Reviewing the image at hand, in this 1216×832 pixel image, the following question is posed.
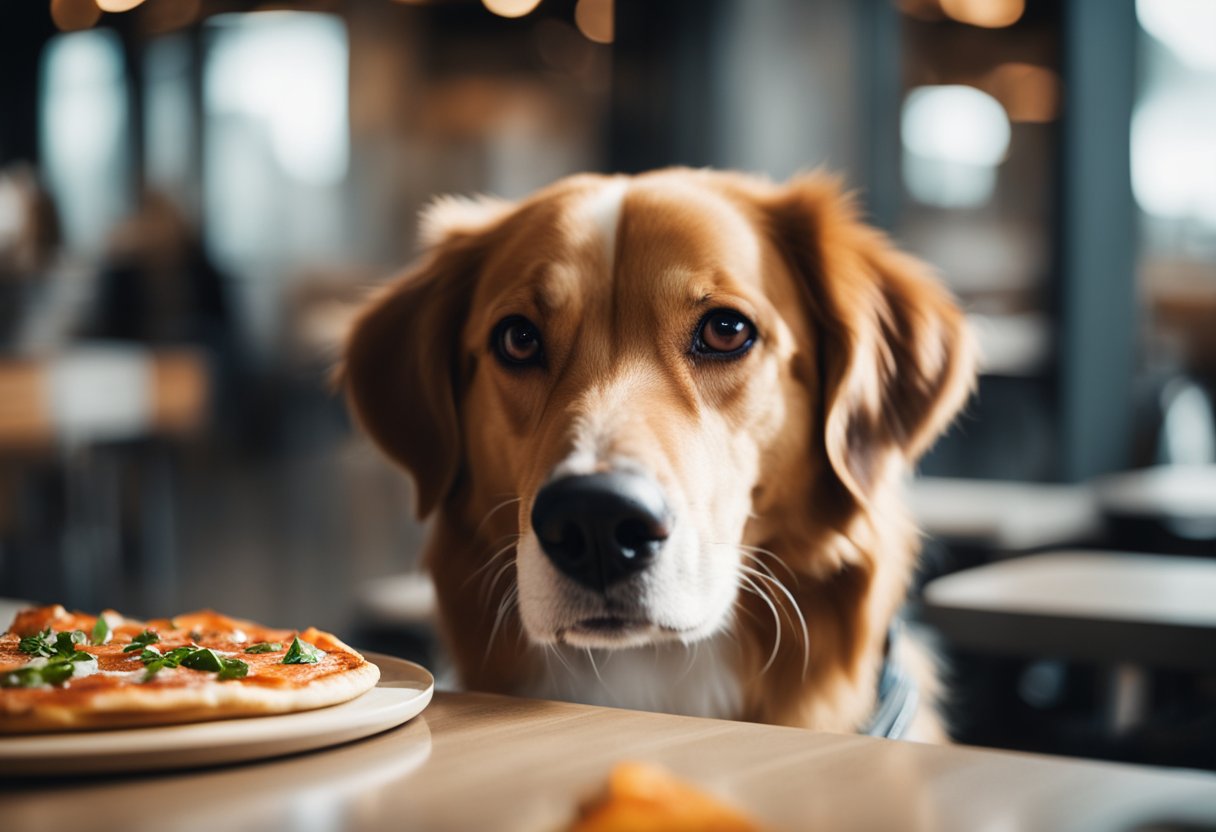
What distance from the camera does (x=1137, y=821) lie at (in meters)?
0.73

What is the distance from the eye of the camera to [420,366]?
6.33 ft

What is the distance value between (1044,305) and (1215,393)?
82cm

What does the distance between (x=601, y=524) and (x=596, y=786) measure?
0.51 m

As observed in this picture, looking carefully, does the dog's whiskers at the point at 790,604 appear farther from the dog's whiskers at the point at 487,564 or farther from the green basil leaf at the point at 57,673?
the green basil leaf at the point at 57,673

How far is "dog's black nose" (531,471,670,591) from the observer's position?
4.24 feet

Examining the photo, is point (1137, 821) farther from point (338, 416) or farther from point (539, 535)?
point (338, 416)

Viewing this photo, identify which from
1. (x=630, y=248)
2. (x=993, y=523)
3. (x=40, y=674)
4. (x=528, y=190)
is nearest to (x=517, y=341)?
(x=630, y=248)

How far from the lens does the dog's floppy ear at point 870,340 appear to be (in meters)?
1.81

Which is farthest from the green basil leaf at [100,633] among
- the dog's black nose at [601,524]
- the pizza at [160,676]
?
the dog's black nose at [601,524]

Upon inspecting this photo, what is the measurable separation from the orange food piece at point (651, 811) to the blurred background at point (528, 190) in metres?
1.53

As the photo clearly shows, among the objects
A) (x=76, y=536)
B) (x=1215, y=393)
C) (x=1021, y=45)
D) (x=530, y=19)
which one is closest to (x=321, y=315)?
(x=530, y=19)

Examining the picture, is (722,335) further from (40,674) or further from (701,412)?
(40,674)

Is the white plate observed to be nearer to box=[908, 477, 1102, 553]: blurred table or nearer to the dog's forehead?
the dog's forehead

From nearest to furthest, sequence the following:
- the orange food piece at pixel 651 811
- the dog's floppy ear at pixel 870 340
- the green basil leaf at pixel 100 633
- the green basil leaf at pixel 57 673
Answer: the orange food piece at pixel 651 811 → the green basil leaf at pixel 57 673 → the green basil leaf at pixel 100 633 → the dog's floppy ear at pixel 870 340
